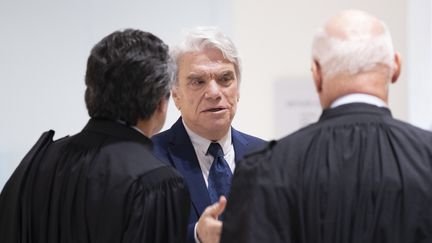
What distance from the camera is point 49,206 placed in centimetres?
167

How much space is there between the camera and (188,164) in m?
2.21

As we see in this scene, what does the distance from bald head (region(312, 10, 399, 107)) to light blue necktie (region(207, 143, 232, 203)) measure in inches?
29.2

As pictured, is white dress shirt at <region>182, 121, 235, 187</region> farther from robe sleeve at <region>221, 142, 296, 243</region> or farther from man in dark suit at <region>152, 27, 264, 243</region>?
robe sleeve at <region>221, 142, 296, 243</region>

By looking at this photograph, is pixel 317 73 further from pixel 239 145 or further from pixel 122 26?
pixel 122 26

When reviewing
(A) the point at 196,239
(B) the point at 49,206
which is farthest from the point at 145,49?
(A) the point at 196,239

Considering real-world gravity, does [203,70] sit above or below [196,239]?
above

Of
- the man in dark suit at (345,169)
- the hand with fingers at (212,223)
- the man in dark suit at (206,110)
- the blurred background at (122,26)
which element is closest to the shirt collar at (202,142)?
the man in dark suit at (206,110)

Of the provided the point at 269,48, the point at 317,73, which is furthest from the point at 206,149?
the point at 269,48

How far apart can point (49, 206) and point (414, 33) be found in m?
2.07

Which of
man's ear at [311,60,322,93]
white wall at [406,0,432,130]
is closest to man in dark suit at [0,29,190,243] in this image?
man's ear at [311,60,322,93]

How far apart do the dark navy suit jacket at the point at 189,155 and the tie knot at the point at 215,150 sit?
0.06m

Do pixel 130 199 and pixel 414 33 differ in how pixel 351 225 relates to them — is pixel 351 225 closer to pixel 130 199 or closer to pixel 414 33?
pixel 130 199

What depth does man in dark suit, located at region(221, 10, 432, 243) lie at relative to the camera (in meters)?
1.42

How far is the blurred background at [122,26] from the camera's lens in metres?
3.27
